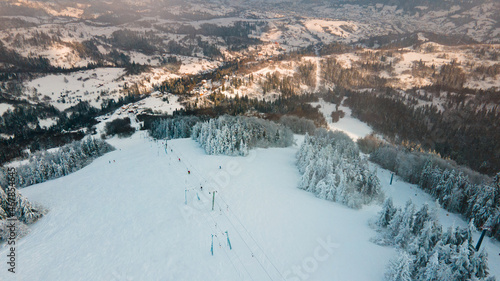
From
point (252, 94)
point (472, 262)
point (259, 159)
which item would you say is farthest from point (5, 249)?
point (252, 94)

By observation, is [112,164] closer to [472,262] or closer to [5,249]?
[5,249]

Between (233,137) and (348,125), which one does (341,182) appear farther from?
(348,125)

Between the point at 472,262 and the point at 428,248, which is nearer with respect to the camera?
the point at 472,262

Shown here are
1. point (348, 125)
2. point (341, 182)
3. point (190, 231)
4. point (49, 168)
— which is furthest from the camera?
point (348, 125)

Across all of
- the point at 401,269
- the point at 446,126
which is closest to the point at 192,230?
the point at 401,269

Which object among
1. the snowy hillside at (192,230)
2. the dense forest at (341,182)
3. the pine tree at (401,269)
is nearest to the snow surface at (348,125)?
the dense forest at (341,182)

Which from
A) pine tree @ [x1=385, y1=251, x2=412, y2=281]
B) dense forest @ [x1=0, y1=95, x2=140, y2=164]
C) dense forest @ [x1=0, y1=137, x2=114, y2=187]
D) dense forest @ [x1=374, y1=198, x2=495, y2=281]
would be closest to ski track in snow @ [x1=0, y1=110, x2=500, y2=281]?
pine tree @ [x1=385, y1=251, x2=412, y2=281]

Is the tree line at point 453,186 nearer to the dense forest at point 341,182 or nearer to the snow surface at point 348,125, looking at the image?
the dense forest at point 341,182

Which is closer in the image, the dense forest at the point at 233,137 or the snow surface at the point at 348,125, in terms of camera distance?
the dense forest at the point at 233,137
